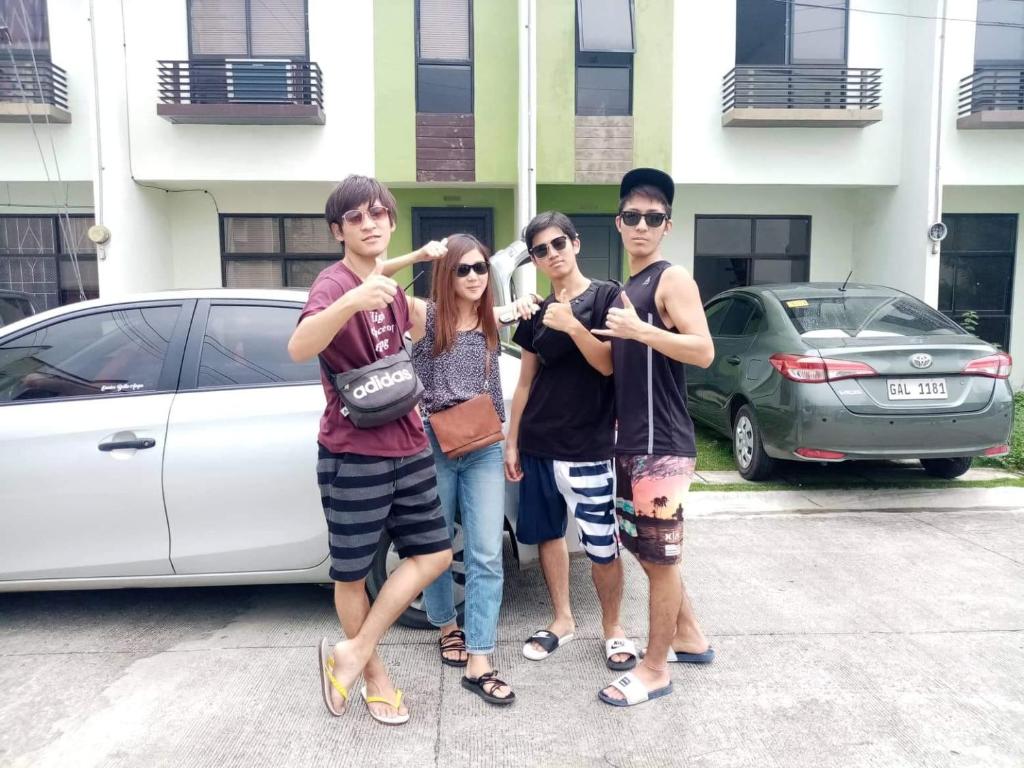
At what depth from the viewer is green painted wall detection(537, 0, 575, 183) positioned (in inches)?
367

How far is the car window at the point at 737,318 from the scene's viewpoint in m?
6.34

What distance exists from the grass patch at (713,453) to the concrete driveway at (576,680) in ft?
6.63

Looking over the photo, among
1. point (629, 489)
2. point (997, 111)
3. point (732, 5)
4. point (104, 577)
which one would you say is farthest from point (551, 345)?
point (997, 111)

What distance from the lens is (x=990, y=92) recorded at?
9383 mm

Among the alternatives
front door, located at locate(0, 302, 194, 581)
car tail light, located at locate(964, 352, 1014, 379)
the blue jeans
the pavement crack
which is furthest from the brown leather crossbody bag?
car tail light, located at locate(964, 352, 1014, 379)

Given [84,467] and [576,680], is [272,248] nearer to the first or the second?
[84,467]

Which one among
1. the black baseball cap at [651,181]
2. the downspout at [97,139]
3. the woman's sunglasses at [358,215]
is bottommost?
the woman's sunglasses at [358,215]

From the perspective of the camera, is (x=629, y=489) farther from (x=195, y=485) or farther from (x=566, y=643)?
(x=195, y=485)

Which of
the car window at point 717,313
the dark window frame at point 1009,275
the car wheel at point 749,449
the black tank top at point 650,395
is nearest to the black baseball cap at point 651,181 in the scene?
the black tank top at point 650,395

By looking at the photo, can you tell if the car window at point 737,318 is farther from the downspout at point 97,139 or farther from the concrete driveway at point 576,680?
the downspout at point 97,139

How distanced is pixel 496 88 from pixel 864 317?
18.8 ft

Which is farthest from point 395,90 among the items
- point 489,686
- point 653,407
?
point 489,686

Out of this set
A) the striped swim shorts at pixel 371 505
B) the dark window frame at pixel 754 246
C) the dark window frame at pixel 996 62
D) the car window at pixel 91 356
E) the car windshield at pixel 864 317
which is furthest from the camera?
the dark window frame at pixel 754 246

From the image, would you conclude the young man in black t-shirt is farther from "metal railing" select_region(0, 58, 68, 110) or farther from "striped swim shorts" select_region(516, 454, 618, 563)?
"metal railing" select_region(0, 58, 68, 110)
